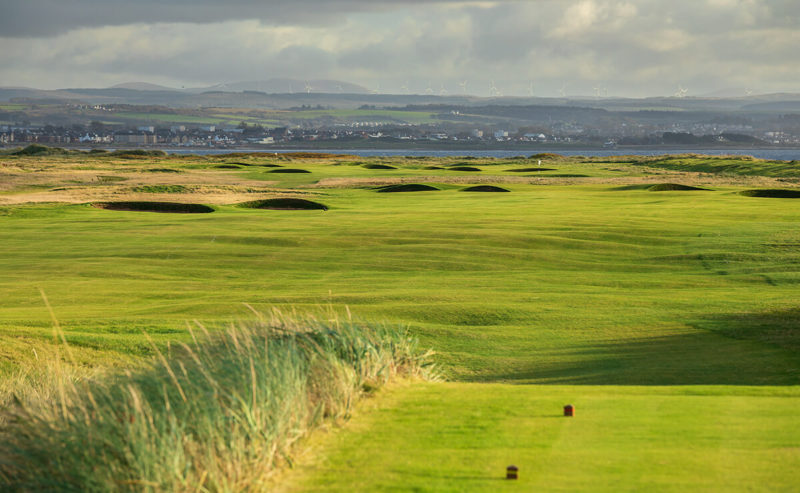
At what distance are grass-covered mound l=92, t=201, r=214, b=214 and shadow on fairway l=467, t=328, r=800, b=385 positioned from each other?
1036 inches

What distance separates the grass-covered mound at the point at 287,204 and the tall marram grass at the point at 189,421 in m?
30.1

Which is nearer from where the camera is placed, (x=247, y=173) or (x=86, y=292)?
(x=86, y=292)

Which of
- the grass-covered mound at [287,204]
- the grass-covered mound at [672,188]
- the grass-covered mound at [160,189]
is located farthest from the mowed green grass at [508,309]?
the grass-covered mound at [160,189]

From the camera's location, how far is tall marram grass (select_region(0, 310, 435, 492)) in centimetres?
538

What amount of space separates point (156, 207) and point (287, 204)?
582 centimetres

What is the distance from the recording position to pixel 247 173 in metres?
65.9

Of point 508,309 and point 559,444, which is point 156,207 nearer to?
point 508,309

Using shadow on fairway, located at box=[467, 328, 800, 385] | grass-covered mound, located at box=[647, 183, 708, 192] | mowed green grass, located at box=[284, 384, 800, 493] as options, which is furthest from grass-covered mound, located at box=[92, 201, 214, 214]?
mowed green grass, located at box=[284, 384, 800, 493]

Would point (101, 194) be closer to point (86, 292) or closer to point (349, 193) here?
point (349, 193)

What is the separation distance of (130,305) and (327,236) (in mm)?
9181

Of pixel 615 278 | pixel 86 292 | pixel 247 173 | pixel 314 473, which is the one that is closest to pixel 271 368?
pixel 314 473

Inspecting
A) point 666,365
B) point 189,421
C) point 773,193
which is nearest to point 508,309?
point 666,365

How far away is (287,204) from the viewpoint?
38.7 metres

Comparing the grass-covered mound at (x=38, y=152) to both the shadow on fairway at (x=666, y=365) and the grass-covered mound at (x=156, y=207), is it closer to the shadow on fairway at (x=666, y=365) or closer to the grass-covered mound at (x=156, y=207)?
the grass-covered mound at (x=156, y=207)
